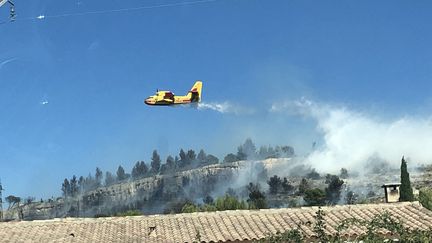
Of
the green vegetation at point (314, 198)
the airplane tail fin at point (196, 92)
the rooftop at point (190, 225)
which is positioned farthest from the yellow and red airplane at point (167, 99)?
the green vegetation at point (314, 198)

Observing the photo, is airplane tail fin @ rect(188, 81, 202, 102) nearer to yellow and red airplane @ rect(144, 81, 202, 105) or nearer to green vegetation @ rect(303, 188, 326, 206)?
yellow and red airplane @ rect(144, 81, 202, 105)

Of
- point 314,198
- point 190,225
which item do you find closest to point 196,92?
point 190,225

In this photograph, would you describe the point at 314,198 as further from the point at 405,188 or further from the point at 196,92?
the point at 196,92

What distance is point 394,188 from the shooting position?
36750mm

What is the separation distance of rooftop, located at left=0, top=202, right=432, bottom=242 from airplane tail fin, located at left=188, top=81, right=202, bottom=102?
69.0ft

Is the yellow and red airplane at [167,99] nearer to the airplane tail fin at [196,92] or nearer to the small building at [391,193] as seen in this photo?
the airplane tail fin at [196,92]

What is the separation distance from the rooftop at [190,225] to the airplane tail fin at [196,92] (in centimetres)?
2102

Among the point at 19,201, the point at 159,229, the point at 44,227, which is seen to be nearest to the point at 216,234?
the point at 159,229

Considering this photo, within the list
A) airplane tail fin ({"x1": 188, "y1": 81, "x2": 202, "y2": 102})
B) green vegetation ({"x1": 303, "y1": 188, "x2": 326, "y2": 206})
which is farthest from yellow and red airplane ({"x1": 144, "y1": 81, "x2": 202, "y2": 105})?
green vegetation ({"x1": 303, "y1": 188, "x2": 326, "y2": 206})

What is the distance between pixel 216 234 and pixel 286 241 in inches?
655

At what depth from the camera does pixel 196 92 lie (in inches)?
2089

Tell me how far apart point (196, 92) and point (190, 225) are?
24371 mm

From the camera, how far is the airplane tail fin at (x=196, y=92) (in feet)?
168

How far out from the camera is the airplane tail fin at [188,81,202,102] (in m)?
51.3
